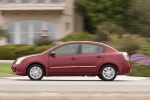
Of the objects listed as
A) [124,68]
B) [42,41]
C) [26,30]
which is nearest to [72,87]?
[124,68]

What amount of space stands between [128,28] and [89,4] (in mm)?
3611

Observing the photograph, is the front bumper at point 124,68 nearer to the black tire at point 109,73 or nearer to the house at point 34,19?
the black tire at point 109,73

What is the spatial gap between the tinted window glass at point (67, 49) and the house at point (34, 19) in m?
19.0

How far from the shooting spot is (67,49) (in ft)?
56.2

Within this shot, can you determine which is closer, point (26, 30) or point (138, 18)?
point (138, 18)

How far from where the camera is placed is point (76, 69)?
55.8ft

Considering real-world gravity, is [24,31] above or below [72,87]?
above

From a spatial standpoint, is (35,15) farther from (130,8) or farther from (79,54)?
(79,54)

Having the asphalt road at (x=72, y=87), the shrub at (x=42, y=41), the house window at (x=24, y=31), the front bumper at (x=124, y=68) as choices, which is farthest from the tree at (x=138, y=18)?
the front bumper at (x=124, y=68)

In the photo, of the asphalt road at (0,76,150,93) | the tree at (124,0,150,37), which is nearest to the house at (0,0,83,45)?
the tree at (124,0,150,37)

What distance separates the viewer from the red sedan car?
1692 cm

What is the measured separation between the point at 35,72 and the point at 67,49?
1.41 metres

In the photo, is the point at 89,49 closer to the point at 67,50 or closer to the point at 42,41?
the point at 67,50

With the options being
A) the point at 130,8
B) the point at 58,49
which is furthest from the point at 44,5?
the point at 58,49
